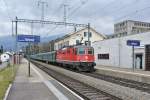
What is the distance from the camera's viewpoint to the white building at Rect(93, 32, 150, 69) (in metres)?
39.0

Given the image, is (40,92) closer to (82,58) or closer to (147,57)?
(82,58)

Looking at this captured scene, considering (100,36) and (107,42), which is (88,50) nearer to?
(107,42)

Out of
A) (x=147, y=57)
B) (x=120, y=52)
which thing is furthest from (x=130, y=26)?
(x=147, y=57)

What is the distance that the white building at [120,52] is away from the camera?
1535 inches

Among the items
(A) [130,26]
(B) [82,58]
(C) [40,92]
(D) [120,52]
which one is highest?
(A) [130,26]

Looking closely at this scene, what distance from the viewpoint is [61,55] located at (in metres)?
47.4

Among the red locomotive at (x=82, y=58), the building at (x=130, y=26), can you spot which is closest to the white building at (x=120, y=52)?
the building at (x=130, y=26)

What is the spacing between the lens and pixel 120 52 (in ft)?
147

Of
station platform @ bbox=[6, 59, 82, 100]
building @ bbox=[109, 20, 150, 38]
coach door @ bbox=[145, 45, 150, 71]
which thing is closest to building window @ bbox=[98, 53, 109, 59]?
building @ bbox=[109, 20, 150, 38]

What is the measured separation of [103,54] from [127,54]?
34.2 ft

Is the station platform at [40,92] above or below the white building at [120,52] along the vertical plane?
below

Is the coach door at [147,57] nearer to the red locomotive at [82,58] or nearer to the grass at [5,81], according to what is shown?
the red locomotive at [82,58]

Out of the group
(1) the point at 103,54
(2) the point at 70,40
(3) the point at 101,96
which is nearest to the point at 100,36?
(2) the point at 70,40

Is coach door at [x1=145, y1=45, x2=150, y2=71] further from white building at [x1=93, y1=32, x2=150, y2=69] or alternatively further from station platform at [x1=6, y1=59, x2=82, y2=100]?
station platform at [x1=6, y1=59, x2=82, y2=100]
